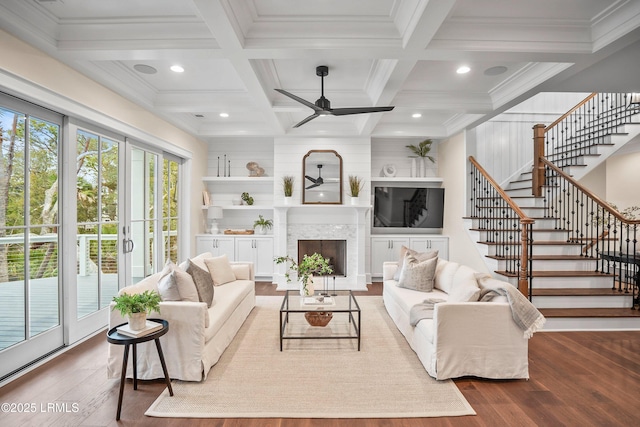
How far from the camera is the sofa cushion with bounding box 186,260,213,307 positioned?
3.29 meters

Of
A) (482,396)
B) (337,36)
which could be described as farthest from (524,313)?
(337,36)

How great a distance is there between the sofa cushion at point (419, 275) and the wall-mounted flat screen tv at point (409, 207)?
2.55 meters

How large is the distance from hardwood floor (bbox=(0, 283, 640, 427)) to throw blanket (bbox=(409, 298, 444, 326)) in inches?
22.5

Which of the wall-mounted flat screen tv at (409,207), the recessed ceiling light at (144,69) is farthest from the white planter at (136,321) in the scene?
the wall-mounted flat screen tv at (409,207)

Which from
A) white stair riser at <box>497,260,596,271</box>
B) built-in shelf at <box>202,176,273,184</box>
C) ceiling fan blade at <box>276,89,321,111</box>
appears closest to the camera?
ceiling fan blade at <box>276,89,321,111</box>

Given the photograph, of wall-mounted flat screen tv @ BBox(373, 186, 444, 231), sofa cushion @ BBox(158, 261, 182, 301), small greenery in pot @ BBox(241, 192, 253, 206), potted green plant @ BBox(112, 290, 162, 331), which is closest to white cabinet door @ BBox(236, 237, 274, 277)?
small greenery in pot @ BBox(241, 192, 253, 206)

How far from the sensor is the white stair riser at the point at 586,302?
13.7 ft

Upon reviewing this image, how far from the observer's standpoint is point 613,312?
13.3 ft

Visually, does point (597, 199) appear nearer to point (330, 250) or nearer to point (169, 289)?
point (330, 250)

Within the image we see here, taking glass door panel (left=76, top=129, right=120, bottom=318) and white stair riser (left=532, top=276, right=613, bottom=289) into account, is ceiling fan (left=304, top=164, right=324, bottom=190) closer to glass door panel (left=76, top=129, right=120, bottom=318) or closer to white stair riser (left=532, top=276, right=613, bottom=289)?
glass door panel (left=76, top=129, right=120, bottom=318)

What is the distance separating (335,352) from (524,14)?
130 inches

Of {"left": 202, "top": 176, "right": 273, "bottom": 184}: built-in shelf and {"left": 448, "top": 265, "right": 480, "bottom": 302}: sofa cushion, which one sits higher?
{"left": 202, "top": 176, "right": 273, "bottom": 184}: built-in shelf

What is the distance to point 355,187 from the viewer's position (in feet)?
20.3

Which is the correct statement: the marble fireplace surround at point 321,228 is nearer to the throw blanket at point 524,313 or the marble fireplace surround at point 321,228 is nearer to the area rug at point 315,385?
the area rug at point 315,385
